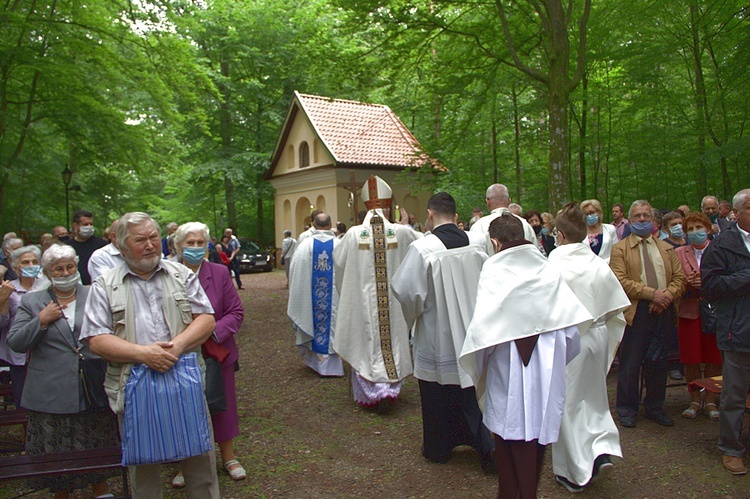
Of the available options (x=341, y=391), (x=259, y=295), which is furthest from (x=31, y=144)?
(x=341, y=391)

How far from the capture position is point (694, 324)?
6281 mm

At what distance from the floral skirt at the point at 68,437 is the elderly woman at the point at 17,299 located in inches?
33.0

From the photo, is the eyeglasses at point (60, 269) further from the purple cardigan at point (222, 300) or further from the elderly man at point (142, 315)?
the elderly man at point (142, 315)

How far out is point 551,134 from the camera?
34.1ft

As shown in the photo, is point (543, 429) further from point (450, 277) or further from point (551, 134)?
point (551, 134)

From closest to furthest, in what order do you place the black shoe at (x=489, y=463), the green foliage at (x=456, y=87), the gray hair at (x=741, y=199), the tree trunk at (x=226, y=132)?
the gray hair at (x=741, y=199)
the black shoe at (x=489, y=463)
the green foliage at (x=456, y=87)
the tree trunk at (x=226, y=132)

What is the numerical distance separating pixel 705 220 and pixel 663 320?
1.19 meters

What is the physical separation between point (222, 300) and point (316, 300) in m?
4.12

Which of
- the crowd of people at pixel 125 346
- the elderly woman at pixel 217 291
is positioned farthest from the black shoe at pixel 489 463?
the elderly woman at pixel 217 291

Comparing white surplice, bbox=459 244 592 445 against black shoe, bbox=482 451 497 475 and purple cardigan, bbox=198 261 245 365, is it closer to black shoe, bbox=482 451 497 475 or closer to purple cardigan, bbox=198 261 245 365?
black shoe, bbox=482 451 497 475

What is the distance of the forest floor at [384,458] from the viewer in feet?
15.4

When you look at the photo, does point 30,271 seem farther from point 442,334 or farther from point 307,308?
point 307,308

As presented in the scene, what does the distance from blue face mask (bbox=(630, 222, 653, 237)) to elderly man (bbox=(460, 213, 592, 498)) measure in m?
2.52

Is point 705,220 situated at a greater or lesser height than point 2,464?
greater
